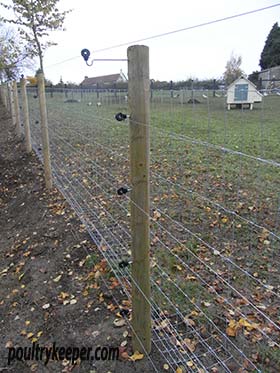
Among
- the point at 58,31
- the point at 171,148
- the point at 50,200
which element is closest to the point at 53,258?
the point at 50,200

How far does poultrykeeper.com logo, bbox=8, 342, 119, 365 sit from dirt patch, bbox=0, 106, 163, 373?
3 cm

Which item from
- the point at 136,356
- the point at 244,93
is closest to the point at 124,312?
the point at 136,356

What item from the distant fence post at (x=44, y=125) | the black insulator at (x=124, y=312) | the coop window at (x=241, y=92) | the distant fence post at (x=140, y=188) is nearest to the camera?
the distant fence post at (x=140, y=188)

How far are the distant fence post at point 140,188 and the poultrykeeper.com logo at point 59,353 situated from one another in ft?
0.65

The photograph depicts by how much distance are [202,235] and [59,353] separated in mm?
1543

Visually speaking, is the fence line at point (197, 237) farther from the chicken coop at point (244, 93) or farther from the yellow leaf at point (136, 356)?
the chicken coop at point (244, 93)

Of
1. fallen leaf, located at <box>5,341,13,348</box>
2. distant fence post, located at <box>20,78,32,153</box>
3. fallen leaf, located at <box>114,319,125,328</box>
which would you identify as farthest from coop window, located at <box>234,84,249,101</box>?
distant fence post, located at <box>20,78,32,153</box>

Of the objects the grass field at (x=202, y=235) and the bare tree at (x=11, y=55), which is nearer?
the grass field at (x=202, y=235)

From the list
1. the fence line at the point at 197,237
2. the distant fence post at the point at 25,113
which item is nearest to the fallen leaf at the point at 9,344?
the fence line at the point at 197,237

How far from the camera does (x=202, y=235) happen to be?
3.07m

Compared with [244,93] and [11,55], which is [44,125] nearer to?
[244,93]

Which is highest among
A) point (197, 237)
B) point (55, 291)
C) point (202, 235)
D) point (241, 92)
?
point (241, 92)

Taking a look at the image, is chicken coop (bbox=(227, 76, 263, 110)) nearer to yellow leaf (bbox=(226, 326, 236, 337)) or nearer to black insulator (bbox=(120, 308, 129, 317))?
yellow leaf (bbox=(226, 326, 236, 337))

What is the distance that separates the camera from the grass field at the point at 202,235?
2023 mm
